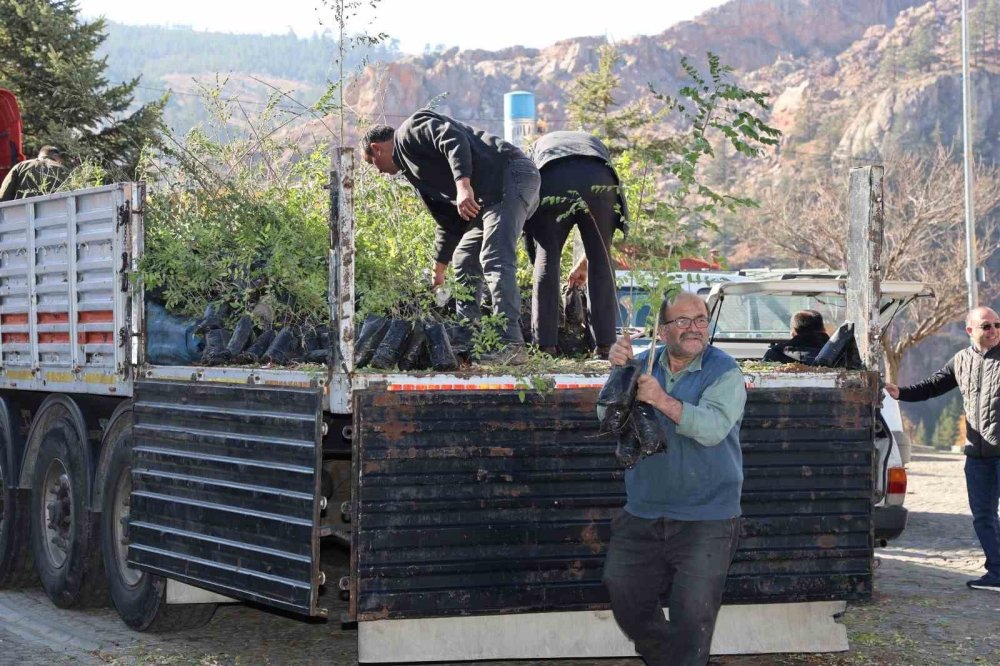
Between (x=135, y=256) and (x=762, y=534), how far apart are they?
132 inches

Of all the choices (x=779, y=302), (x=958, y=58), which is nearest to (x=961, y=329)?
(x=958, y=58)

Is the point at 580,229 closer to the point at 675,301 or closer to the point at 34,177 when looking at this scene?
the point at 675,301

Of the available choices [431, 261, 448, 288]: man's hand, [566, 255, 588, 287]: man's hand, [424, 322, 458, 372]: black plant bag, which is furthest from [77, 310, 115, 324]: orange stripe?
[566, 255, 588, 287]: man's hand

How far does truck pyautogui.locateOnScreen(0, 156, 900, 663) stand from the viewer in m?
4.96

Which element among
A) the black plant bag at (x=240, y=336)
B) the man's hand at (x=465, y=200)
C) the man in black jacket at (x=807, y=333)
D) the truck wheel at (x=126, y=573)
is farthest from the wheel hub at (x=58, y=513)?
the man in black jacket at (x=807, y=333)

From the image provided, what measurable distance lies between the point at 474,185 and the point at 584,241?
71 centimetres

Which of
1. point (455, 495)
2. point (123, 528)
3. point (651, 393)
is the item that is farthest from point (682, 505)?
point (123, 528)

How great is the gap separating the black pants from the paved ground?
1.67 m

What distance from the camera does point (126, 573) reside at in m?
6.80

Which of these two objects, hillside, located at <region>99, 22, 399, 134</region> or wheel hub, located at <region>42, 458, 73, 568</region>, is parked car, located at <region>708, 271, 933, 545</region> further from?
hillside, located at <region>99, 22, 399, 134</region>

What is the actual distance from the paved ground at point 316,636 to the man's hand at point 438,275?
1.59 metres

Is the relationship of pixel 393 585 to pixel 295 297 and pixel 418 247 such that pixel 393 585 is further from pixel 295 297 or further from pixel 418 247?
A: pixel 418 247

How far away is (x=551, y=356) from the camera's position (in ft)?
20.8

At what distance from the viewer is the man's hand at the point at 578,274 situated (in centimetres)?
732
